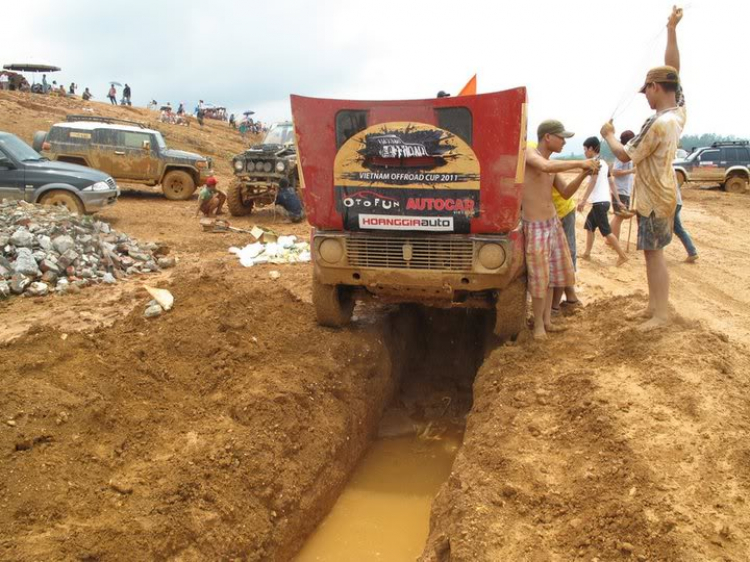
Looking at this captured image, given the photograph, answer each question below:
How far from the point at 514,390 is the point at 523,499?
123 cm

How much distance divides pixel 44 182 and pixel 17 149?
2.77 feet

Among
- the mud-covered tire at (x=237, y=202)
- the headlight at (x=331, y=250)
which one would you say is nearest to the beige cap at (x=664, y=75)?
the headlight at (x=331, y=250)

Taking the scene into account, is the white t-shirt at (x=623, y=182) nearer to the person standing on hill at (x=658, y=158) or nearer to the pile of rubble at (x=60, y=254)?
the person standing on hill at (x=658, y=158)

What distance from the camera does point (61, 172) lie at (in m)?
10.9

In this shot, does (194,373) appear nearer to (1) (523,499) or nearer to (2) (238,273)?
(1) (523,499)

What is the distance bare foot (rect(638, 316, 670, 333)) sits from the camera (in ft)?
16.0

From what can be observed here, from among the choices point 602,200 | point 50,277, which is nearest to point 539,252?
point 602,200

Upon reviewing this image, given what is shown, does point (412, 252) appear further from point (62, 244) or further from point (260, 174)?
point (260, 174)

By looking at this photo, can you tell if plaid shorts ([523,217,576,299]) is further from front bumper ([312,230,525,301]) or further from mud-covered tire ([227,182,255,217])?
mud-covered tire ([227,182,255,217])

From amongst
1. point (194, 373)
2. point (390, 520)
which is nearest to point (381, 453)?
point (390, 520)

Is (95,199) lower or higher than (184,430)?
higher

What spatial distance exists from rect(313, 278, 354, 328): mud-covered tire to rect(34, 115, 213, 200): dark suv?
11094 millimetres

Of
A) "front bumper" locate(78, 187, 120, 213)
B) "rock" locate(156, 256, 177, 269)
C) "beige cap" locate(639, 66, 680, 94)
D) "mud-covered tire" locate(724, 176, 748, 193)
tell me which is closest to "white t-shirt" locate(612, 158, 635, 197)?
"beige cap" locate(639, 66, 680, 94)

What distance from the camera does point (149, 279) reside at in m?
7.83
